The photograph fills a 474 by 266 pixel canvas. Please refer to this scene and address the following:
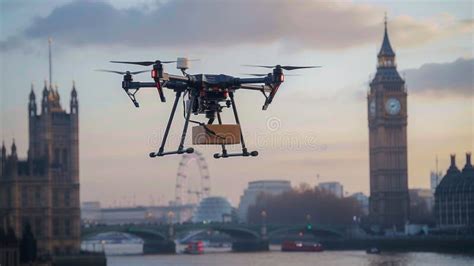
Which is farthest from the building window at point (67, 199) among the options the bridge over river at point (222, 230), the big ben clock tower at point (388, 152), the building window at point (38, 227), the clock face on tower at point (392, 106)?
the clock face on tower at point (392, 106)

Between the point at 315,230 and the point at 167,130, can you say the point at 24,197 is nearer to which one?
the point at 315,230

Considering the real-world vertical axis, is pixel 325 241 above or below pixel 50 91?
below

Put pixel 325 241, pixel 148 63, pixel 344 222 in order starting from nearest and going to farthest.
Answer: pixel 148 63 → pixel 325 241 → pixel 344 222

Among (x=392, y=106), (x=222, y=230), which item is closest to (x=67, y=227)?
(x=222, y=230)

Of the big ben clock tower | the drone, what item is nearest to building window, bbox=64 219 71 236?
the big ben clock tower

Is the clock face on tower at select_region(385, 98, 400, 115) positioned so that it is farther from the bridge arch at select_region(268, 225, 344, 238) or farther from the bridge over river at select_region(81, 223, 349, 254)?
the bridge arch at select_region(268, 225, 344, 238)

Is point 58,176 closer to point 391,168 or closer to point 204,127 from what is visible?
point 391,168

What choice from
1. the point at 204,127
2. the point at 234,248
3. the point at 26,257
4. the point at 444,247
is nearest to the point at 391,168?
the point at 234,248

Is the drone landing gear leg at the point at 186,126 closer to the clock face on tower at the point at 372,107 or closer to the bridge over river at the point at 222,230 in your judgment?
the bridge over river at the point at 222,230
